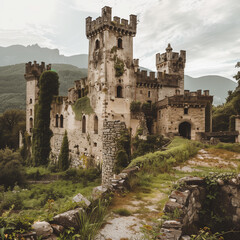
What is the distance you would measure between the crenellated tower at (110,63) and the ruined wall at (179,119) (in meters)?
4.84

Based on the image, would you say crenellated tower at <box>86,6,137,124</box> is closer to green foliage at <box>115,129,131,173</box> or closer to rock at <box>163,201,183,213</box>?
green foliage at <box>115,129,131,173</box>

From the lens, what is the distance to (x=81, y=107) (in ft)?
94.3

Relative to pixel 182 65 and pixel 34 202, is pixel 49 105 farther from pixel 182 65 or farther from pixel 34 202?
pixel 182 65

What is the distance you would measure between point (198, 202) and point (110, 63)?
22.4 meters

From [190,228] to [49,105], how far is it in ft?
102

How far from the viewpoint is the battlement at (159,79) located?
2981 cm

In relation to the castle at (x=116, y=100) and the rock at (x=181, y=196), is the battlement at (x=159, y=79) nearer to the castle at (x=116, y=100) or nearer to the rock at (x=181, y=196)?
the castle at (x=116, y=100)

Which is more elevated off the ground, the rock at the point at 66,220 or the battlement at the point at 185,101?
the battlement at the point at 185,101

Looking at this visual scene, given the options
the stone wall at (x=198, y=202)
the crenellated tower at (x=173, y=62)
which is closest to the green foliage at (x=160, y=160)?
the stone wall at (x=198, y=202)

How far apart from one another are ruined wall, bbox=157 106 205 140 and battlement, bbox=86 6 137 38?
36.2ft

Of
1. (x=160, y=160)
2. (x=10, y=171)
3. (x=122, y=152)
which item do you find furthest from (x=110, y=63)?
(x=160, y=160)

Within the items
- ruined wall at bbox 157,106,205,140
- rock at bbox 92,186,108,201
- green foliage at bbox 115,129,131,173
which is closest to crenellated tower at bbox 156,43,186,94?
ruined wall at bbox 157,106,205,140

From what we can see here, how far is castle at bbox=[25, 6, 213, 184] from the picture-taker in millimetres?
25891

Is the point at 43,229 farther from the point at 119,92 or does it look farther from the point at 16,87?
the point at 16,87
